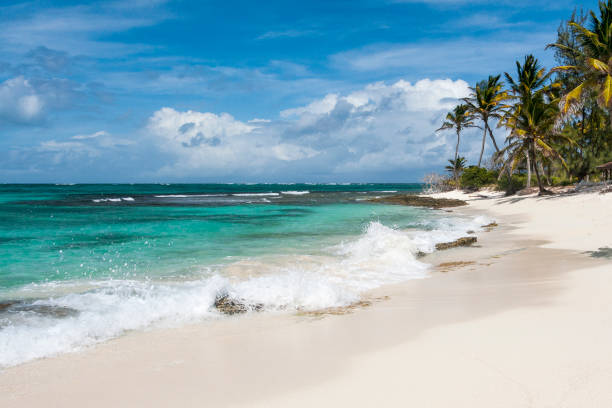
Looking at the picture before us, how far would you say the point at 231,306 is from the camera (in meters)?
6.59

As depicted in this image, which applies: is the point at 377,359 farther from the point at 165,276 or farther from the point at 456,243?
the point at 456,243

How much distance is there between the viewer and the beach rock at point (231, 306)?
6.50m

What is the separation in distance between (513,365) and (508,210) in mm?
26780

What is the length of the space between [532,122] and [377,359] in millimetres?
31979

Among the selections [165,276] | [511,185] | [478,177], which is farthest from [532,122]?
[165,276]

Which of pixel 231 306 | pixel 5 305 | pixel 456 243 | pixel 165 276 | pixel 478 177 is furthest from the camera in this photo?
pixel 478 177

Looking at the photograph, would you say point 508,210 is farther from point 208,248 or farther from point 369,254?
point 208,248

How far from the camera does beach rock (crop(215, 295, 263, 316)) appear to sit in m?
6.50

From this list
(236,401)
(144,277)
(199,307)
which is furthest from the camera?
(144,277)

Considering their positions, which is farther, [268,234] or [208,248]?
[268,234]

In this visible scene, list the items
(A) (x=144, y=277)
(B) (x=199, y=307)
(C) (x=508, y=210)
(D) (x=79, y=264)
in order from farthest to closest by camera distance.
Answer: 1. (C) (x=508, y=210)
2. (D) (x=79, y=264)
3. (A) (x=144, y=277)
4. (B) (x=199, y=307)

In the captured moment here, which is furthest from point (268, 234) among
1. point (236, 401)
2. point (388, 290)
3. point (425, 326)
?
point (236, 401)

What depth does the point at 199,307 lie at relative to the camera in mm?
6605

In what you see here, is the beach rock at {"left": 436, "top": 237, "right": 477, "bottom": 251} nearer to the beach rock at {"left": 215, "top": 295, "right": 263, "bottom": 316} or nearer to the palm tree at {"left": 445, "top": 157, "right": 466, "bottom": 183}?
the beach rock at {"left": 215, "top": 295, "right": 263, "bottom": 316}
